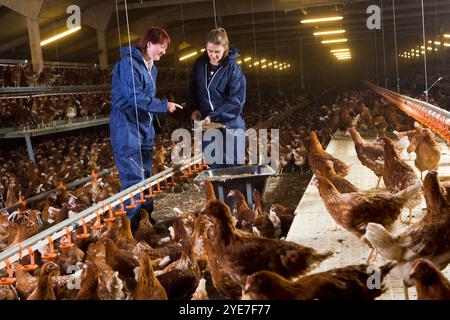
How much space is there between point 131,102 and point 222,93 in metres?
0.88

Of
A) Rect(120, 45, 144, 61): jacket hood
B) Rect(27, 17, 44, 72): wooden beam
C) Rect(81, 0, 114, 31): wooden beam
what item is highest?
Rect(81, 0, 114, 31): wooden beam

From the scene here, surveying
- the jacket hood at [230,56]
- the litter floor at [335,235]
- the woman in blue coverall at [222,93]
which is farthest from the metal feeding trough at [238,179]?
the jacket hood at [230,56]

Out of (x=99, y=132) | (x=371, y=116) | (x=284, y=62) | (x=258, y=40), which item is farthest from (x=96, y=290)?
(x=284, y=62)

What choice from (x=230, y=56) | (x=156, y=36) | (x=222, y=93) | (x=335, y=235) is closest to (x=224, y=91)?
(x=222, y=93)

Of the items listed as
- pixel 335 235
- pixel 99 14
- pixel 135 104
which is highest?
pixel 99 14

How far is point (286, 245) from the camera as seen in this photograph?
99.3 inches

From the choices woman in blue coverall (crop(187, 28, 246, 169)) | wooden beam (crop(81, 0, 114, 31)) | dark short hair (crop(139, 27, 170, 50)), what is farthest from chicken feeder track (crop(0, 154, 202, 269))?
wooden beam (crop(81, 0, 114, 31))

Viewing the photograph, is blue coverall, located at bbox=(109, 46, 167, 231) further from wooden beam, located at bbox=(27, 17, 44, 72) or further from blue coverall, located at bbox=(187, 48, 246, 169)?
wooden beam, located at bbox=(27, 17, 44, 72)

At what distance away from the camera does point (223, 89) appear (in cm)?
453

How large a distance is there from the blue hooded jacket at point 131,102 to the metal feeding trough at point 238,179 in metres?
0.64

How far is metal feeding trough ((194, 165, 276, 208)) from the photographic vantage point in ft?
14.0

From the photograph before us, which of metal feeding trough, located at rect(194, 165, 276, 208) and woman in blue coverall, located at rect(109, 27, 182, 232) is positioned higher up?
woman in blue coverall, located at rect(109, 27, 182, 232)

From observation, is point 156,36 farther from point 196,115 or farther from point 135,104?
point 196,115

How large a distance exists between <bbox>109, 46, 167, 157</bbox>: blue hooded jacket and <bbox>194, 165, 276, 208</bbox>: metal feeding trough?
642 millimetres
